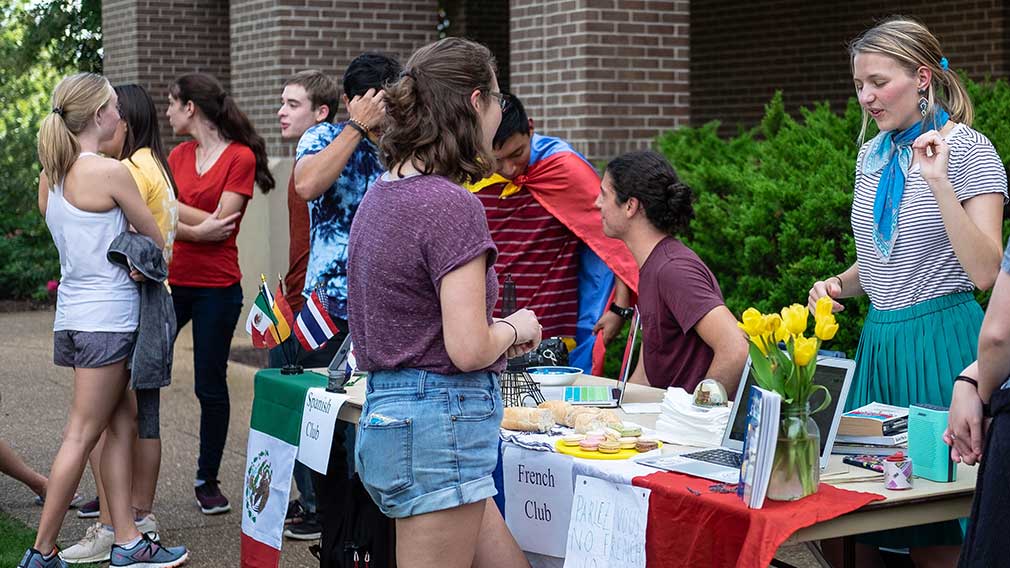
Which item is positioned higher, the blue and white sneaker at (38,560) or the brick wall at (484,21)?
the brick wall at (484,21)

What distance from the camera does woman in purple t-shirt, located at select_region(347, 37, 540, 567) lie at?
303 centimetres

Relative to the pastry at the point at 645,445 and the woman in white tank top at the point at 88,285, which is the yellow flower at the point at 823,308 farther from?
the woman in white tank top at the point at 88,285

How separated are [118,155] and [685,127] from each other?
3959 millimetres

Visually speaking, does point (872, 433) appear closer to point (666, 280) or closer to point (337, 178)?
point (666, 280)

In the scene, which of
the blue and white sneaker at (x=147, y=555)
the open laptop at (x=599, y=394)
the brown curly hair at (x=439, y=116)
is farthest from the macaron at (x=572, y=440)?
Result: the blue and white sneaker at (x=147, y=555)

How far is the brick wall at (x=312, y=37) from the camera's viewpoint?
10.7 metres

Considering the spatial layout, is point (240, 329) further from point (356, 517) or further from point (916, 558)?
point (916, 558)

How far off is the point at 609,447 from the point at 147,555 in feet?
8.47

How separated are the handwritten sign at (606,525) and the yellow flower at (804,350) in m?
0.53

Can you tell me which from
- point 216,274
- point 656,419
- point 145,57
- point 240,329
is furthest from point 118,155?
point 145,57

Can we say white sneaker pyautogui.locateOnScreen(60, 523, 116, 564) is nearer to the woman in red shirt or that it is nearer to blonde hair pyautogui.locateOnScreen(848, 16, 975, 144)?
the woman in red shirt

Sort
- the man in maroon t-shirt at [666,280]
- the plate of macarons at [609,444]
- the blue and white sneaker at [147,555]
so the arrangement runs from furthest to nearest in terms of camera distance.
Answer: the blue and white sneaker at [147,555], the man in maroon t-shirt at [666,280], the plate of macarons at [609,444]

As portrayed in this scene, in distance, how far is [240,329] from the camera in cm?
1259

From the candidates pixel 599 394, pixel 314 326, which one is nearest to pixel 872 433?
pixel 599 394
